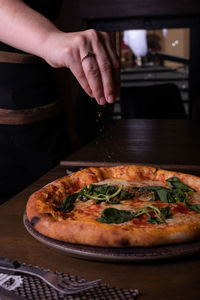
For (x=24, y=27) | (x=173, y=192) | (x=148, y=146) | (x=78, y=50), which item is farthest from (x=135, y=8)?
(x=173, y=192)

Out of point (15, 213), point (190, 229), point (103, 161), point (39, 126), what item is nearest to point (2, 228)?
point (15, 213)

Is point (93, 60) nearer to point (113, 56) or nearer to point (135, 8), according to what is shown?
point (113, 56)

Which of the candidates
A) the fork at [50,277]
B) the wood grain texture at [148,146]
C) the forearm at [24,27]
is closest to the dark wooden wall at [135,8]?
the wood grain texture at [148,146]

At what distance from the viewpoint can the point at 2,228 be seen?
78cm

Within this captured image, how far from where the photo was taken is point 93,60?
88 cm

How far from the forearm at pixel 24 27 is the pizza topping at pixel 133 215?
1.53 feet

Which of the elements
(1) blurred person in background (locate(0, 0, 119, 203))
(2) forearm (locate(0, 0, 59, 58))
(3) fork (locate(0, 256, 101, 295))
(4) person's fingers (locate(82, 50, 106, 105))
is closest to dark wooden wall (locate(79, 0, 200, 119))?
(1) blurred person in background (locate(0, 0, 119, 203))

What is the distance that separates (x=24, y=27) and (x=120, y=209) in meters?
0.54

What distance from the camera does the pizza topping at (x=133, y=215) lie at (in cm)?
71

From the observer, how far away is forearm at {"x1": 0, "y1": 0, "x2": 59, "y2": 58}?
984mm

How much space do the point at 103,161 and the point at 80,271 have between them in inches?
29.0

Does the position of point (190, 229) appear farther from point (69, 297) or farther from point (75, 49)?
point (75, 49)

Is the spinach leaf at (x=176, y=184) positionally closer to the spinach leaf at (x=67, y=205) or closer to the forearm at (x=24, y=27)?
the spinach leaf at (x=67, y=205)

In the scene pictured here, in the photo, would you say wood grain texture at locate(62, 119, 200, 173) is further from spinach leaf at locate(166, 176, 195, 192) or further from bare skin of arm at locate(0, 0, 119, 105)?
bare skin of arm at locate(0, 0, 119, 105)
